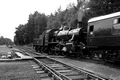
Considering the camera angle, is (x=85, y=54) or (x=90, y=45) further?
(x=85, y=54)

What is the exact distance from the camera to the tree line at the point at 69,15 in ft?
63.7

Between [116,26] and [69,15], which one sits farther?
[69,15]

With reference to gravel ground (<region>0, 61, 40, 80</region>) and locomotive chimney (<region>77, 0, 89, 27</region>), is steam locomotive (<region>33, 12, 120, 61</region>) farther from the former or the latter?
gravel ground (<region>0, 61, 40, 80</region>)

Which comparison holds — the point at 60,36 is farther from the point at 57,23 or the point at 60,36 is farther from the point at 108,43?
the point at 57,23

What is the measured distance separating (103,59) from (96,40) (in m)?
1.48

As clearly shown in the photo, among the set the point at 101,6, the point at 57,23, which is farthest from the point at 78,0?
the point at 57,23

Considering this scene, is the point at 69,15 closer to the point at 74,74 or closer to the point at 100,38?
the point at 100,38

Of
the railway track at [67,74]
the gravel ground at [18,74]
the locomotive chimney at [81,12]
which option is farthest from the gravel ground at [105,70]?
the locomotive chimney at [81,12]

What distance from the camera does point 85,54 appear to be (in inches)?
516

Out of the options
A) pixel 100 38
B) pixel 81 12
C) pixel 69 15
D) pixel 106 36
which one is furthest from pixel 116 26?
pixel 69 15

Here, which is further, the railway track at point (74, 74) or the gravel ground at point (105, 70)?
the gravel ground at point (105, 70)

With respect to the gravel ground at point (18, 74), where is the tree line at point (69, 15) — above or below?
above

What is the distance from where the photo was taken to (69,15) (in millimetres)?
36281

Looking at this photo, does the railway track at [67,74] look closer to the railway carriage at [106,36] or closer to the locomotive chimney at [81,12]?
the railway carriage at [106,36]
